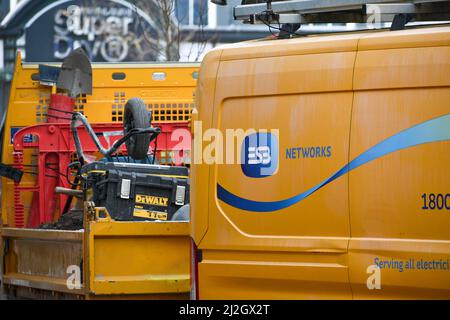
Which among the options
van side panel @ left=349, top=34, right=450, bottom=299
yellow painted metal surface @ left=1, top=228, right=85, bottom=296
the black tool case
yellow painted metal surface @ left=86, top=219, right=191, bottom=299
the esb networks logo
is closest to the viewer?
van side panel @ left=349, top=34, right=450, bottom=299

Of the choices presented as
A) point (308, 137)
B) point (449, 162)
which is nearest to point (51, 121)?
point (308, 137)

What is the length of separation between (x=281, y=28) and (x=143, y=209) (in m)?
2.58

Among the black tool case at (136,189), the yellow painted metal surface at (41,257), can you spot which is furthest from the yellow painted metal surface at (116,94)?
the black tool case at (136,189)

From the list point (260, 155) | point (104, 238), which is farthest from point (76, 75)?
point (260, 155)

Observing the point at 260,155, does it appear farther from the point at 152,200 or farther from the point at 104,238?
the point at 152,200

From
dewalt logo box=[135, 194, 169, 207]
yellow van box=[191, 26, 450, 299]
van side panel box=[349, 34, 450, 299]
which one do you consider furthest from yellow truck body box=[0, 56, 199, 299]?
van side panel box=[349, 34, 450, 299]

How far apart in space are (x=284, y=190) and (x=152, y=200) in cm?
282

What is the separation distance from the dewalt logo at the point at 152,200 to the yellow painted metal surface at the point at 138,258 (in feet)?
3.09

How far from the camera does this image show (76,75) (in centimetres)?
1113

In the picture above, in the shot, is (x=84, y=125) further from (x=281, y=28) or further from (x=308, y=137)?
(x=308, y=137)

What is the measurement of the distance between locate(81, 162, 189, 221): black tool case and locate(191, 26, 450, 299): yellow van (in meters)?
2.18

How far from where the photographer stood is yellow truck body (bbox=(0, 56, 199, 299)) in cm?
763

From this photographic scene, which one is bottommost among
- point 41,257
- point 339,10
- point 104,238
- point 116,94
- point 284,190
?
point 41,257

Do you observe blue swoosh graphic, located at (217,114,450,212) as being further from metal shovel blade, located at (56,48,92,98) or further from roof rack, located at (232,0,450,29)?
metal shovel blade, located at (56,48,92,98)
